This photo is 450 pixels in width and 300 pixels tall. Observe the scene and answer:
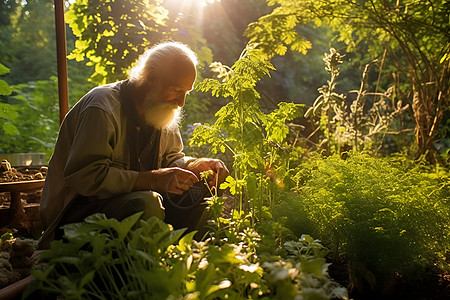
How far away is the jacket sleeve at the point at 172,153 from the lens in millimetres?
2877

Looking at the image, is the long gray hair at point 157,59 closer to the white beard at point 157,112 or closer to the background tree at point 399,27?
the white beard at point 157,112

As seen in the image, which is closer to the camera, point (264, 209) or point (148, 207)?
point (148, 207)

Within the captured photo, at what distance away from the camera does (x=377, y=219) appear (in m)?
1.98

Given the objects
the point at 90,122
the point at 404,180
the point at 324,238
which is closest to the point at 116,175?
the point at 90,122

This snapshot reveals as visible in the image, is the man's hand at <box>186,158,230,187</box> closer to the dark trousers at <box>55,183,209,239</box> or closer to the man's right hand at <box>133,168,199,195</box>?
the dark trousers at <box>55,183,209,239</box>

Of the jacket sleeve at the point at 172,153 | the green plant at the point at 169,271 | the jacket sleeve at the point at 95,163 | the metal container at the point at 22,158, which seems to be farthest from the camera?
the metal container at the point at 22,158

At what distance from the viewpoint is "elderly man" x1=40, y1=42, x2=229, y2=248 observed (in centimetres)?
217

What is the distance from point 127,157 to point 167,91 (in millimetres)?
446

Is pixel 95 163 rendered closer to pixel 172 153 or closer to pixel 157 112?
pixel 157 112

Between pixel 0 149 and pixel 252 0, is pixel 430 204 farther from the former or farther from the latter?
pixel 252 0

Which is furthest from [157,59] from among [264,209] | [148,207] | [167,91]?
[264,209]

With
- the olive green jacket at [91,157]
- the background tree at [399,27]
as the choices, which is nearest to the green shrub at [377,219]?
the olive green jacket at [91,157]

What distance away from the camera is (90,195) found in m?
2.20

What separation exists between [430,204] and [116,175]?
162 cm
